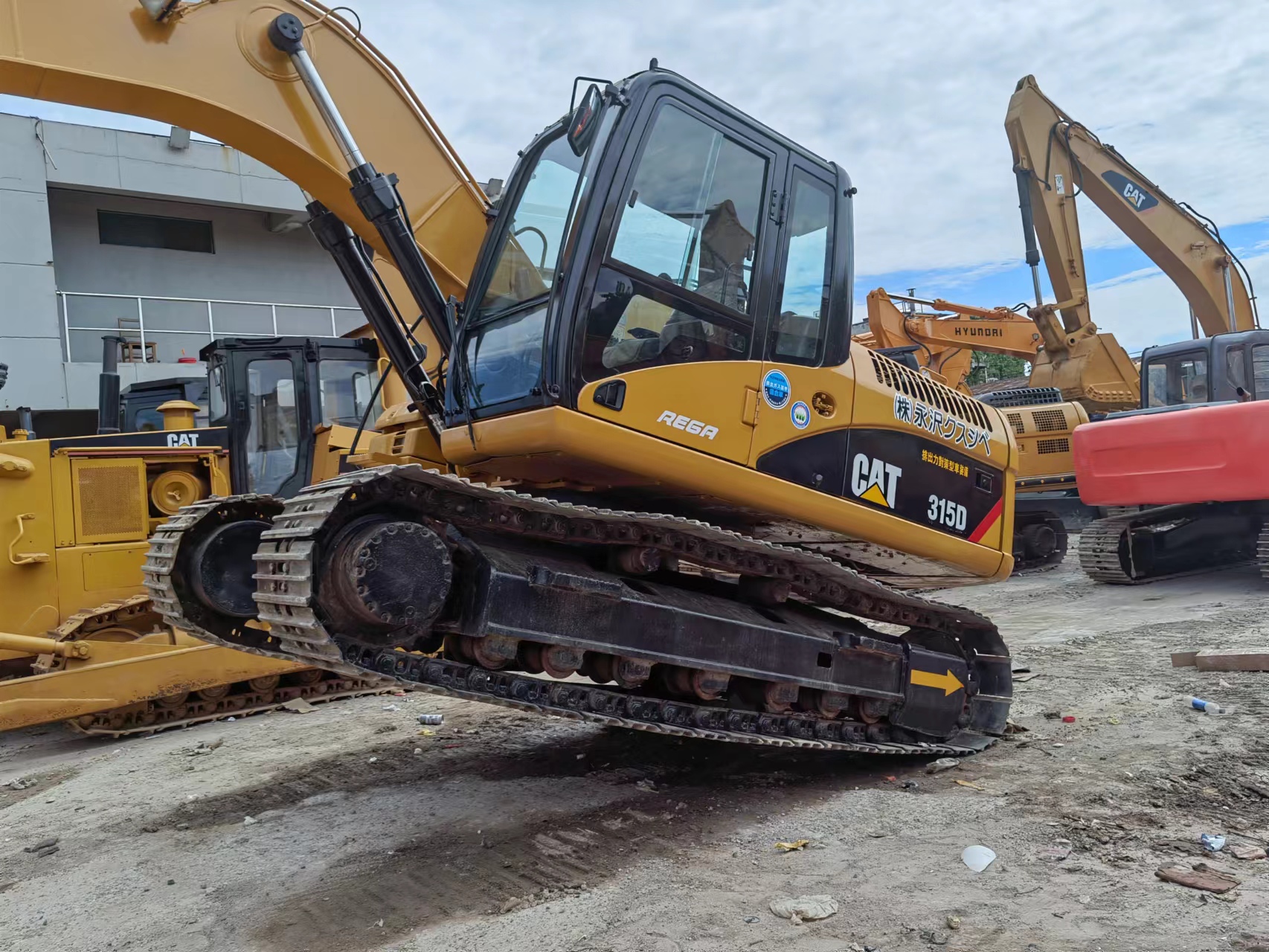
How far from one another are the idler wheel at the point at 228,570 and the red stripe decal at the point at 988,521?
130 inches

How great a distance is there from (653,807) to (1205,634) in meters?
5.12

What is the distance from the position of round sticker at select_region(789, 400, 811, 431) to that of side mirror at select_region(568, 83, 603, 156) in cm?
131

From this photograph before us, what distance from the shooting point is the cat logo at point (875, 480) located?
4.29 meters

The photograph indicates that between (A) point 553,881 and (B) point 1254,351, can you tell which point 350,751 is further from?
(B) point 1254,351

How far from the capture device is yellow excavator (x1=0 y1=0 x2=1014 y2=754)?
10.8ft

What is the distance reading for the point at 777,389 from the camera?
403 centimetres

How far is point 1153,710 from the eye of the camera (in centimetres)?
516

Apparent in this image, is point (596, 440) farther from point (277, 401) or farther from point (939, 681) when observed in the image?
point (277, 401)

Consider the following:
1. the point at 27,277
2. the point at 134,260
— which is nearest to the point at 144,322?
the point at 27,277

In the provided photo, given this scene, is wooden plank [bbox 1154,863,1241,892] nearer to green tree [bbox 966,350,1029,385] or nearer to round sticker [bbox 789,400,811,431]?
round sticker [bbox 789,400,811,431]

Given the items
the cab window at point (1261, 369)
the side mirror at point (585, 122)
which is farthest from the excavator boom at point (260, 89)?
the cab window at point (1261, 369)

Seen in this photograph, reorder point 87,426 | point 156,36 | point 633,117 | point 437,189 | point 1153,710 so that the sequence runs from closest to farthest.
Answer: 1. point 633,117
2. point 156,36
3. point 437,189
4. point 1153,710
5. point 87,426

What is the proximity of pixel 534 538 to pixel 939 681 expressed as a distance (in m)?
2.29

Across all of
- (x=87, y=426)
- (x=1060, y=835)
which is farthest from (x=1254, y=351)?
Answer: (x=87, y=426)
